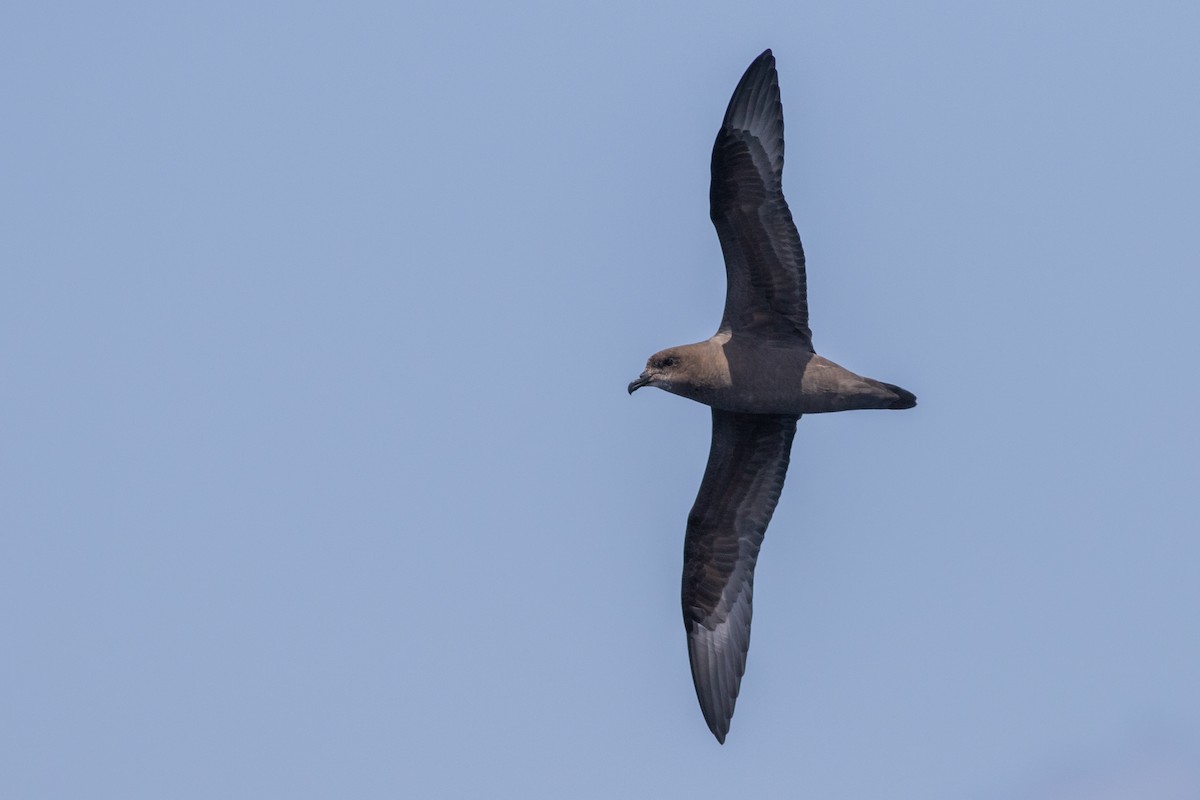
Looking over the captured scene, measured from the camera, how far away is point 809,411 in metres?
19.5

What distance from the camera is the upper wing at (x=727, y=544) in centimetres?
2059

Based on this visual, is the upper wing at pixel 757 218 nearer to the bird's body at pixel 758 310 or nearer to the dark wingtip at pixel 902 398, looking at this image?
the bird's body at pixel 758 310

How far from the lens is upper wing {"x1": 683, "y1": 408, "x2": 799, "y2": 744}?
20.6 meters

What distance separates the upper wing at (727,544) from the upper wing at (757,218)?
5.05 feet

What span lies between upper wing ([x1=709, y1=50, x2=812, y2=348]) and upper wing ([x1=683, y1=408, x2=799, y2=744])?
5.05ft

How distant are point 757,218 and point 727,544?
13.5ft

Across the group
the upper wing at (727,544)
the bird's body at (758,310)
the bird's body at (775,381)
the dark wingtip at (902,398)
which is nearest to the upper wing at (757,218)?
the bird's body at (758,310)

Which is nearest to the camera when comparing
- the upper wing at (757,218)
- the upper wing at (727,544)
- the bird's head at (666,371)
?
the upper wing at (757,218)

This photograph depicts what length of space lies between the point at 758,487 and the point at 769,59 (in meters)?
4.97

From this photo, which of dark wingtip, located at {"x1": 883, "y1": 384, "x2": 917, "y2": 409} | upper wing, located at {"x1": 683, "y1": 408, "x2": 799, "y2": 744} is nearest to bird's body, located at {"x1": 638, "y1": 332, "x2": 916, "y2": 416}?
dark wingtip, located at {"x1": 883, "y1": 384, "x2": 917, "y2": 409}

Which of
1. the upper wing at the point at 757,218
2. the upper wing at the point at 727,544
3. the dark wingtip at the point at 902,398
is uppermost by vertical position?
the upper wing at the point at 757,218

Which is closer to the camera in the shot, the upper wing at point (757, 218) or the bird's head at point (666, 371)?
the upper wing at point (757, 218)

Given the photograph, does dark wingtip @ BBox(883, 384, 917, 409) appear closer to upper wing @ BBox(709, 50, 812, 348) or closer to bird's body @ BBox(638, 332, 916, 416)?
bird's body @ BBox(638, 332, 916, 416)

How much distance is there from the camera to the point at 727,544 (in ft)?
68.6
